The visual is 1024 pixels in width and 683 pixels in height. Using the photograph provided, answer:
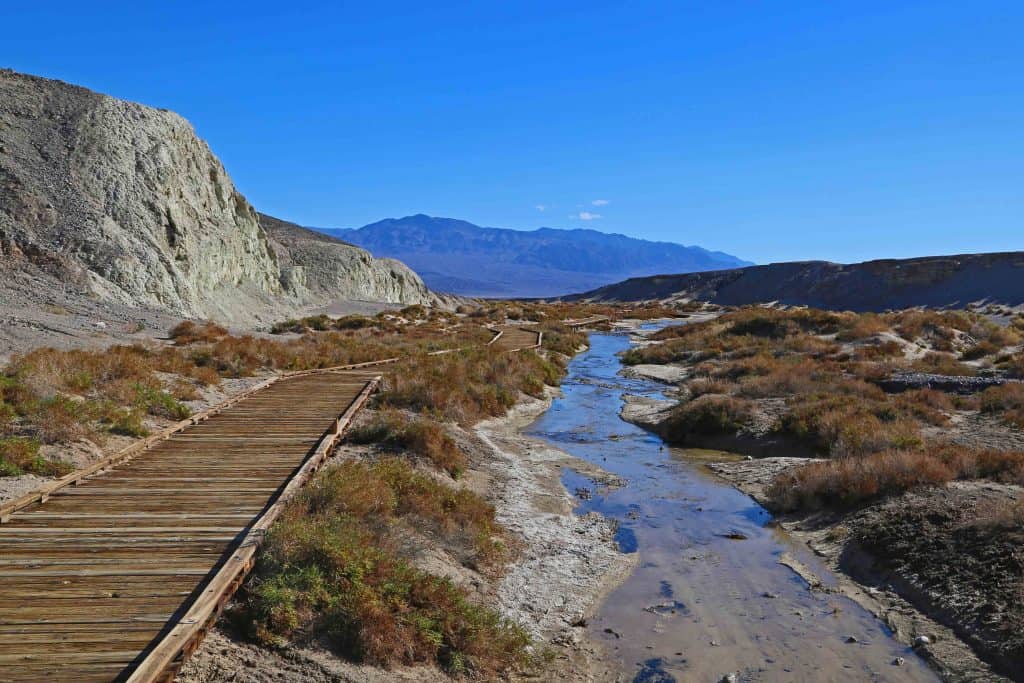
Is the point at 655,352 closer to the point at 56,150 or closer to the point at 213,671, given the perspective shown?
the point at 56,150

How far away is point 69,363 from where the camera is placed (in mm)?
14875

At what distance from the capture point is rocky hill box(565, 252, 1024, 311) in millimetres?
72188

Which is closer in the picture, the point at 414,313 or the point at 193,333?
the point at 193,333

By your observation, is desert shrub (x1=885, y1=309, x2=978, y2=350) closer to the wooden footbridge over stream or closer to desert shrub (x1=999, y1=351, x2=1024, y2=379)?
desert shrub (x1=999, y1=351, x2=1024, y2=379)

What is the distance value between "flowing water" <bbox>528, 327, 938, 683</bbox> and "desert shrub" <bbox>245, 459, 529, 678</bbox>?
1.65 metres

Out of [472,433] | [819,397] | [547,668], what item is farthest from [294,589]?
[819,397]

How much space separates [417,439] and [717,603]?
611 cm

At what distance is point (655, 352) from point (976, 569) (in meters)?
27.7

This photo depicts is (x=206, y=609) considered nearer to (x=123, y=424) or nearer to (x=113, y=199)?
(x=123, y=424)

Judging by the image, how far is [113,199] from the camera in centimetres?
3459

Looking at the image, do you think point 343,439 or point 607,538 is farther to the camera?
point 343,439

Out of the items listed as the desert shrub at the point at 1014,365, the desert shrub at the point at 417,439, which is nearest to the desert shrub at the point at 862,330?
the desert shrub at the point at 1014,365

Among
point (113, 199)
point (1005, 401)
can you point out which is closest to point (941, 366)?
point (1005, 401)

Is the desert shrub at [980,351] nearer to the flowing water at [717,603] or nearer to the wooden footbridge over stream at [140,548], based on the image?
the flowing water at [717,603]
